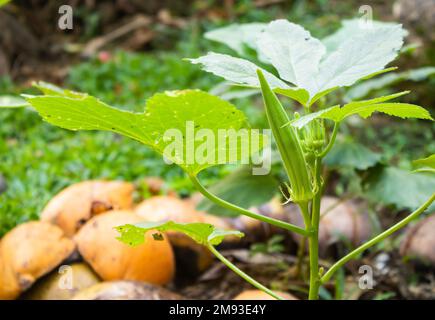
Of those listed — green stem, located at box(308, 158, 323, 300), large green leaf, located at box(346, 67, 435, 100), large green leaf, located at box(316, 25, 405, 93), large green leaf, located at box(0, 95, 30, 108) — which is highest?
large green leaf, located at box(346, 67, 435, 100)

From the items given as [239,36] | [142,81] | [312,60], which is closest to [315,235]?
[312,60]

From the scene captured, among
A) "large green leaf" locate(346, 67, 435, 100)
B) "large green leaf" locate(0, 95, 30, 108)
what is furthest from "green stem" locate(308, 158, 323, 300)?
"large green leaf" locate(346, 67, 435, 100)

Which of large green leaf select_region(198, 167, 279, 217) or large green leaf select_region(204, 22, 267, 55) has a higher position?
large green leaf select_region(204, 22, 267, 55)

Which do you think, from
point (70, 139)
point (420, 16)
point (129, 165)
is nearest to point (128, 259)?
point (129, 165)

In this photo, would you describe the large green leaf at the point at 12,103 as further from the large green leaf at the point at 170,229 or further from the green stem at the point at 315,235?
the green stem at the point at 315,235

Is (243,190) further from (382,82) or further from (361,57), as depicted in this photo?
(361,57)

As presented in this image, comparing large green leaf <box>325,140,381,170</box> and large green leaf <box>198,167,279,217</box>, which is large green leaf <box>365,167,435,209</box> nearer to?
large green leaf <box>325,140,381,170</box>

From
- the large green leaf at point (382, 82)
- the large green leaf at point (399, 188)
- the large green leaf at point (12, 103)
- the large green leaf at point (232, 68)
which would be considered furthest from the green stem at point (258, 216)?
the large green leaf at point (382, 82)
